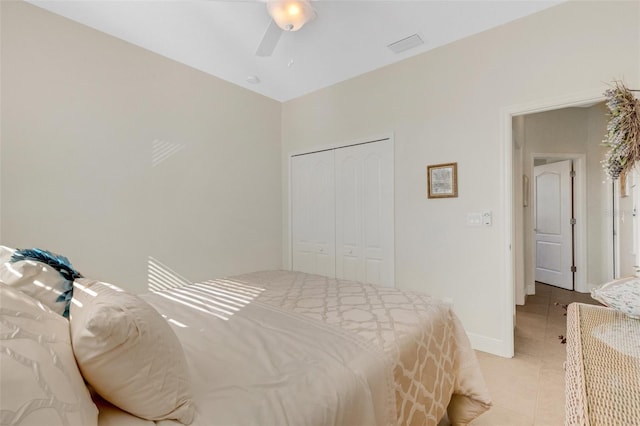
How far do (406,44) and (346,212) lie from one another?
192 cm

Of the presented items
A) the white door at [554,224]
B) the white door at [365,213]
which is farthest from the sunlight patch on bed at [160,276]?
the white door at [554,224]

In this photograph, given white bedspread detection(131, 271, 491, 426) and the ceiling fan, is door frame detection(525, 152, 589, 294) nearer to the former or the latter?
white bedspread detection(131, 271, 491, 426)

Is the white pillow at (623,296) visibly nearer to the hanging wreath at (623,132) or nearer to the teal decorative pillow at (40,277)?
the hanging wreath at (623,132)

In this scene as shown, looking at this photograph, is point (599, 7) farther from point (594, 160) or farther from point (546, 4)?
point (594, 160)

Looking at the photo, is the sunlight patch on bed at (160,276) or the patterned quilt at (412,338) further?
the sunlight patch on bed at (160,276)

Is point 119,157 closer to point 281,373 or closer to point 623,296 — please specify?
point 281,373

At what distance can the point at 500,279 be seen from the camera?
252 cm

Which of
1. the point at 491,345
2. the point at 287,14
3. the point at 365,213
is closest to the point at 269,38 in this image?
the point at 287,14

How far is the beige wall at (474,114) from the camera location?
218 cm

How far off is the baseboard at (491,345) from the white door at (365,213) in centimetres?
92

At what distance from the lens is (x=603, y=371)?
69 cm

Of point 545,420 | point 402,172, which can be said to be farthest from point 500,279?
point 402,172

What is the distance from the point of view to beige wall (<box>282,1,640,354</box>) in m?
2.18

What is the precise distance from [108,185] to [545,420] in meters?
3.75
